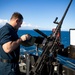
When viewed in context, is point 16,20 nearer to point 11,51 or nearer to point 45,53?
point 11,51

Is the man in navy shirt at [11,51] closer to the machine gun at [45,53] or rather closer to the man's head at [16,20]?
the man's head at [16,20]

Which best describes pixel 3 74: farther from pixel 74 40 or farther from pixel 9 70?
pixel 74 40

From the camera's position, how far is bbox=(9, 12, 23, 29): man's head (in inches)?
163

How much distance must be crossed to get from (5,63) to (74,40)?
3.53 m

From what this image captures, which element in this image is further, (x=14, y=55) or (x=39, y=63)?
(x=14, y=55)

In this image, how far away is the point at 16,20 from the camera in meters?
4.16

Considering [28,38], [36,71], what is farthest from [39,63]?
[28,38]

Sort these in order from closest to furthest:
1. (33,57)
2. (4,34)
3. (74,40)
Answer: (4,34), (33,57), (74,40)

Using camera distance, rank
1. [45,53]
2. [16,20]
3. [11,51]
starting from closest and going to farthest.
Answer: [45,53], [11,51], [16,20]

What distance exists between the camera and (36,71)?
12.2ft

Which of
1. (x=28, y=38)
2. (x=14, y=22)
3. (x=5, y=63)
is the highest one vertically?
(x=14, y=22)

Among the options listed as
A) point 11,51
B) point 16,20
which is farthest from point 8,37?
point 16,20

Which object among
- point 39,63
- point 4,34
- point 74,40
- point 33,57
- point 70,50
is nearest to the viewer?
point 39,63

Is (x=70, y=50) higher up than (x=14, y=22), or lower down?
lower down
